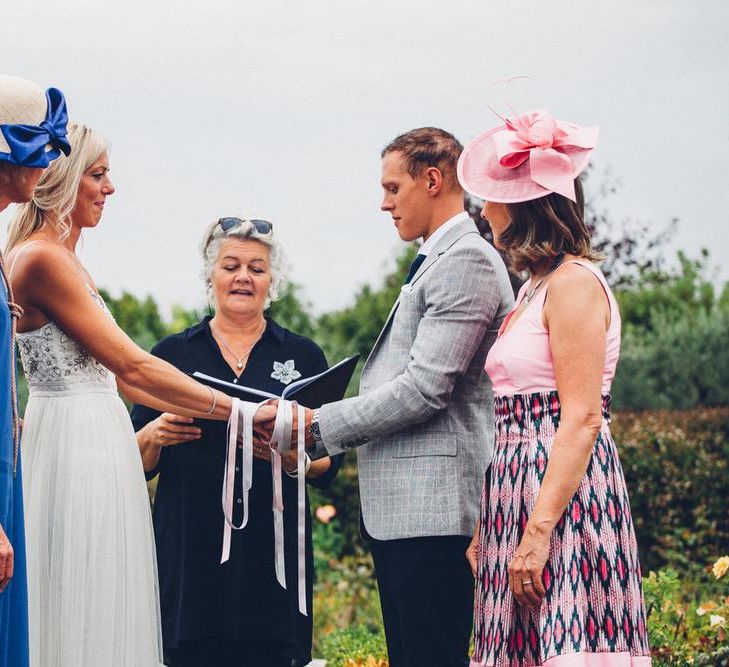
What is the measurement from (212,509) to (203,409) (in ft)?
1.52

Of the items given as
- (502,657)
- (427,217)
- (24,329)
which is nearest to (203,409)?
(24,329)

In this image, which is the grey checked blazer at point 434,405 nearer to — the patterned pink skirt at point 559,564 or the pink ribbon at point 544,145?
the patterned pink skirt at point 559,564

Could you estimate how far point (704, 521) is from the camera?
26.9 feet

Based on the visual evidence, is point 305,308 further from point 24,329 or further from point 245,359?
point 24,329

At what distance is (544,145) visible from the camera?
364 cm

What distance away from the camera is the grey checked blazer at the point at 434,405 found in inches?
154

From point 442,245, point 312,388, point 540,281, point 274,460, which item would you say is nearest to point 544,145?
point 540,281

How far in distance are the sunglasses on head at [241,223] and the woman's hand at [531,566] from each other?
201cm

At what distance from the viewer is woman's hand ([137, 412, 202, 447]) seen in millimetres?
4426

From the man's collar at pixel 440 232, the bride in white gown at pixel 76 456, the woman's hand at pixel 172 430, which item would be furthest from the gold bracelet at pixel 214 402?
the man's collar at pixel 440 232

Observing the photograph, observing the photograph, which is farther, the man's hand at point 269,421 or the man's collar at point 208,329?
the man's collar at point 208,329

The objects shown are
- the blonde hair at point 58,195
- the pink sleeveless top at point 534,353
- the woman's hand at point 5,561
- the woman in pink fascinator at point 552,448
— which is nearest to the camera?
the woman's hand at point 5,561

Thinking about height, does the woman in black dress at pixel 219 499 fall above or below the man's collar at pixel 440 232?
below

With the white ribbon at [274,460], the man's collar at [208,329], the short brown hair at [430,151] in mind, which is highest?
the short brown hair at [430,151]
